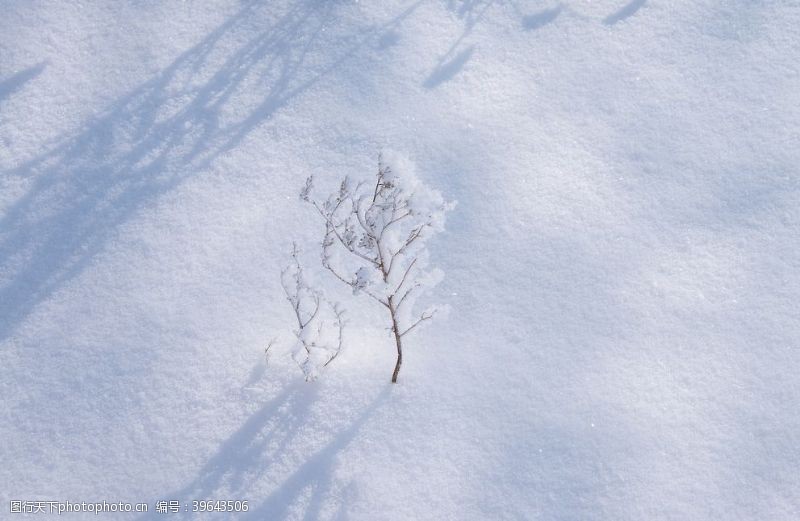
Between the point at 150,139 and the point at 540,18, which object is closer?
the point at 150,139

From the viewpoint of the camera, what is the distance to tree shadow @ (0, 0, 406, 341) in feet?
25.0

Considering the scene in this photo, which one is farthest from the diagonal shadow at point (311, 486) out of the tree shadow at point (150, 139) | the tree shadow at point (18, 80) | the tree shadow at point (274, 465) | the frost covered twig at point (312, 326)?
the tree shadow at point (18, 80)

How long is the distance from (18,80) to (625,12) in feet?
27.5

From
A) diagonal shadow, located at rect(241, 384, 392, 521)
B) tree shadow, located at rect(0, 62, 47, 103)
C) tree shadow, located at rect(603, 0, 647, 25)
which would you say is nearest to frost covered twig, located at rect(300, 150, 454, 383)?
diagonal shadow, located at rect(241, 384, 392, 521)

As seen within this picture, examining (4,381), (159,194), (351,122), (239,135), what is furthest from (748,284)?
(4,381)

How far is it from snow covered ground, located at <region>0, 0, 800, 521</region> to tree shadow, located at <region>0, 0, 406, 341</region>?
1.3 inches

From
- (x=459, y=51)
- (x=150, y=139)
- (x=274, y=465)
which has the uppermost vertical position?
(x=459, y=51)

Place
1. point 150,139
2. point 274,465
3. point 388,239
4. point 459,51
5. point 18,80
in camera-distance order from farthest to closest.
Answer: point 459,51, point 18,80, point 150,139, point 388,239, point 274,465

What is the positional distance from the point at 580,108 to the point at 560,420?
13.8 feet

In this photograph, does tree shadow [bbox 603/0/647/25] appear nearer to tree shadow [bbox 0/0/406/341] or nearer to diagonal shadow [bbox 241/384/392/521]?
tree shadow [bbox 0/0/406/341]

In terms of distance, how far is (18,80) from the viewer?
8.88m

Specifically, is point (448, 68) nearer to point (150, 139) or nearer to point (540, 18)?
point (540, 18)

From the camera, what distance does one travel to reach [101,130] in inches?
334

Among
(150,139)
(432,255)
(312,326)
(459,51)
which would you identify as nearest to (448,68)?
(459,51)
